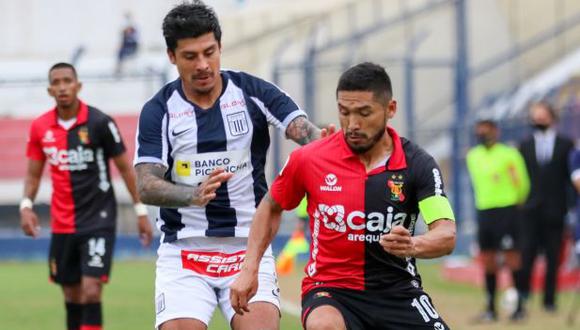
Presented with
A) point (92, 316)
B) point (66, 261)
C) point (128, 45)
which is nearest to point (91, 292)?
point (92, 316)

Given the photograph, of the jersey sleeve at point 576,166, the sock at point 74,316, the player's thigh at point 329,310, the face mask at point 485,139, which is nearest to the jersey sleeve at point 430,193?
the player's thigh at point 329,310

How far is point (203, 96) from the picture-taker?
7.60 meters

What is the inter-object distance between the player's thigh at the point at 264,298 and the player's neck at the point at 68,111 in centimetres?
387

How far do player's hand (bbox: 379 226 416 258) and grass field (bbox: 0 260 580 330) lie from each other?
7.01m

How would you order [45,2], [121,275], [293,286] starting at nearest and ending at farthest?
[293,286] → [121,275] → [45,2]

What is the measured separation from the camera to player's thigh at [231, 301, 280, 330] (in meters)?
7.31

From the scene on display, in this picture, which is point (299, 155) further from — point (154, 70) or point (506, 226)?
point (154, 70)

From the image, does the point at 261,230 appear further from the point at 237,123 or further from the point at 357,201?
the point at 237,123

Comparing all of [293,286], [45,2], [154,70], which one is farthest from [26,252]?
[45,2]

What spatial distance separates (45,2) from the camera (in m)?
33.8

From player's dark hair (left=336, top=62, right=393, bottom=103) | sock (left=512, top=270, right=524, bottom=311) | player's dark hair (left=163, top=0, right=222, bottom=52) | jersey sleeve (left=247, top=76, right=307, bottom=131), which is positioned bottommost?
sock (left=512, top=270, right=524, bottom=311)

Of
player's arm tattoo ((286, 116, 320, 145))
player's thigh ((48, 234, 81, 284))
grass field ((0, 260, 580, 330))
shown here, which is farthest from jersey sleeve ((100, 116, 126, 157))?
player's arm tattoo ((286, 116, 320, 145))

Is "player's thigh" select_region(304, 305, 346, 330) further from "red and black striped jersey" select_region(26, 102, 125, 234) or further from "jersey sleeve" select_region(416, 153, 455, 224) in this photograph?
"red and black striped jersey" select_region(26, 102, 125, 234)

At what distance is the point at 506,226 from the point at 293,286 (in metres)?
4.38
